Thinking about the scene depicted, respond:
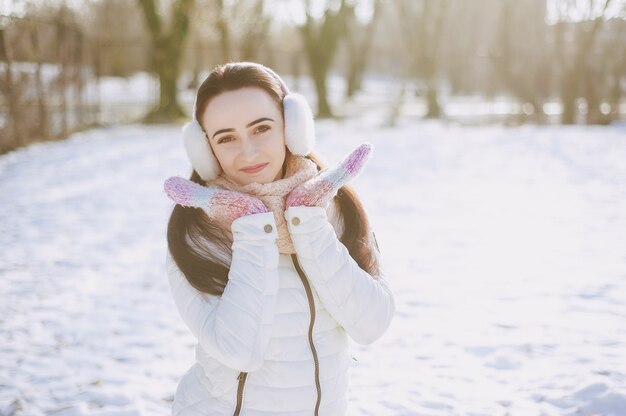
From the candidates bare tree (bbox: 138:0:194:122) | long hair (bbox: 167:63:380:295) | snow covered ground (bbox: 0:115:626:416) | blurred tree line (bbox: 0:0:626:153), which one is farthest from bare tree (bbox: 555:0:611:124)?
long hair (bbox: 167:63:380:295)

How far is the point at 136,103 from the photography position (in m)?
23.1

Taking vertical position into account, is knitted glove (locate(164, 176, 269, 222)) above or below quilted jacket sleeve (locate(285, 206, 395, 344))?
above

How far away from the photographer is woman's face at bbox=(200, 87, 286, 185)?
1718 millimetres

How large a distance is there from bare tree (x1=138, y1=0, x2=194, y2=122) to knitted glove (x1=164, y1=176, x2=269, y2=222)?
16.6 meters

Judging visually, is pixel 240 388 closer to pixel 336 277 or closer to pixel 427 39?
pixel 336 277

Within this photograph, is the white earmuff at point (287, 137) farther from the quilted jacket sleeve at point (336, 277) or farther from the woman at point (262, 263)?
the quilted jacket sleeve at point (336, 277)

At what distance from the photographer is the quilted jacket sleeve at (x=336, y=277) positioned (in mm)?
1640

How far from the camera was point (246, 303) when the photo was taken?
1600 mm

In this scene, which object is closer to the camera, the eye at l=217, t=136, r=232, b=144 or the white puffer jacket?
the white puffer jacket

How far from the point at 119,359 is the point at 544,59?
17.6 m

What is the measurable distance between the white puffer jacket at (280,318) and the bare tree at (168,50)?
16.6 metres

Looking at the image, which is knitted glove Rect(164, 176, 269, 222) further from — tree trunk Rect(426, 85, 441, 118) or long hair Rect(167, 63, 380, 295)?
tree trunk Rect(426, 85, 441, 118)

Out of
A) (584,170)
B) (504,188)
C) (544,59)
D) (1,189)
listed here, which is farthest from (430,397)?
(544,59)

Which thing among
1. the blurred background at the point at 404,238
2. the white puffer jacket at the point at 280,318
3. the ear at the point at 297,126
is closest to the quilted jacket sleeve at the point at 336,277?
the white puffer jacket at the point at 280,318
